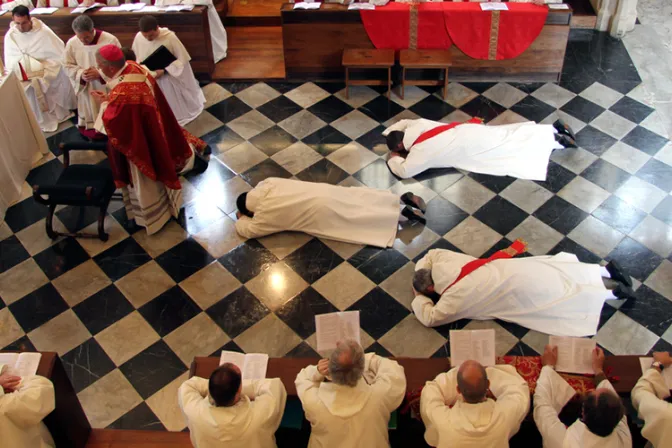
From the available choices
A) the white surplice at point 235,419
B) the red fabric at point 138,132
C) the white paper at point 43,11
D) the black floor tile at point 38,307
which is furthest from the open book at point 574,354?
the white paper at point 43,11

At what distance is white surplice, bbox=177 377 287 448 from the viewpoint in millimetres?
3367

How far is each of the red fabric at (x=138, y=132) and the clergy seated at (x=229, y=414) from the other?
2402mm

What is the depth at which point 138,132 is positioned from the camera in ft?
17.4

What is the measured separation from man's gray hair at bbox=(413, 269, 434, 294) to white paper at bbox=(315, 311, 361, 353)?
126 centimetres

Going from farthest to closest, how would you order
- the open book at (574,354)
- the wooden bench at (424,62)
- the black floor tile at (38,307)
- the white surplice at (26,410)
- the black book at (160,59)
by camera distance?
the wooden bench at (424,62)
the black book at (160,59)
the black floor tile at (38,307)
the open book at (574,354)
the white surplice at (26,410)

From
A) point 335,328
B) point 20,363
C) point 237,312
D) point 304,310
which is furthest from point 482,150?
point 20,363

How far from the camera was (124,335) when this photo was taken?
508cm

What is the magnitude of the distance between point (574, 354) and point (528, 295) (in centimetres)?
99

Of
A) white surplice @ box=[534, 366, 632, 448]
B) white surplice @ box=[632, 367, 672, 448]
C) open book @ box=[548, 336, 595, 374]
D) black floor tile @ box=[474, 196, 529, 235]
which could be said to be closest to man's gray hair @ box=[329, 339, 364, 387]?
white surplice @ box=[534, 366, 632, 448]

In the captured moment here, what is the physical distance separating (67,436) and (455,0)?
5583 millimetres

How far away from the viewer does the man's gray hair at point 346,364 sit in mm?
3414

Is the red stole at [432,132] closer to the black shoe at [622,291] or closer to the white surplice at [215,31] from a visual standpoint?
the black shoe at [622,291]

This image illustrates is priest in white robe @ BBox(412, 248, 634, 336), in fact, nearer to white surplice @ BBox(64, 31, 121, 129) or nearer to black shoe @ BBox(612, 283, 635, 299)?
black shoe @ BBox(612, 283, 635, 299)

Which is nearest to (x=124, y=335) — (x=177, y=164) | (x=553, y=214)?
(x=177, y=164)
